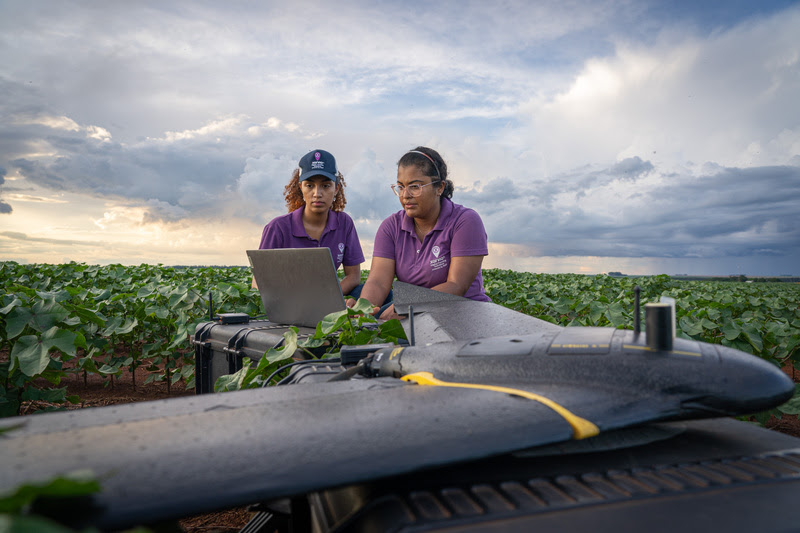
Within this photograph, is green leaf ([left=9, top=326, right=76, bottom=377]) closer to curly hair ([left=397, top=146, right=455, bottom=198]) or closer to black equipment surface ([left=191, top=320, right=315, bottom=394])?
black equipment surface ([left=191, top=320, right=315, bottom=394])

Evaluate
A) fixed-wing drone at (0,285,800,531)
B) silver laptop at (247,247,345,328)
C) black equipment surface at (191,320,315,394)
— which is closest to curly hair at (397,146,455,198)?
silver laptop at (247,247,345,328)

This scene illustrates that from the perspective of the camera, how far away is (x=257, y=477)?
0.70 metres

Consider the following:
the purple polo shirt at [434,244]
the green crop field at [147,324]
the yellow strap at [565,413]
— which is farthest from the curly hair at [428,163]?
the yellow strap at [565,413]

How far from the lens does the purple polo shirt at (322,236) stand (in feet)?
13.8

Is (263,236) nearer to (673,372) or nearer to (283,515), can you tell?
(283,515)

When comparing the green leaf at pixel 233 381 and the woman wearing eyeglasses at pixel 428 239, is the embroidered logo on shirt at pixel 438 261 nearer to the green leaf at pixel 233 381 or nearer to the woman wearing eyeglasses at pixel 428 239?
the woman wearing eyeglasses at pixel 428 239

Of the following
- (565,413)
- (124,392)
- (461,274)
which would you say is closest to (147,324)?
(124,392)

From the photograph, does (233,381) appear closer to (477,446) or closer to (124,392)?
(477,446)

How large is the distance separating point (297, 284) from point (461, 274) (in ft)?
3.59

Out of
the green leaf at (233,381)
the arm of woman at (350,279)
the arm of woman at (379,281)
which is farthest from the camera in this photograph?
the arm of woman at (350,279)

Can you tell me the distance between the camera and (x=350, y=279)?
4.54 metres

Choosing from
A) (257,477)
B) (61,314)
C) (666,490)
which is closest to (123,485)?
(257,477)

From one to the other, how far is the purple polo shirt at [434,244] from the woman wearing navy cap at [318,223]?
0.58 metres

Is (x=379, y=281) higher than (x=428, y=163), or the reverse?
(x=428, y=163)
